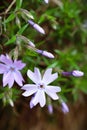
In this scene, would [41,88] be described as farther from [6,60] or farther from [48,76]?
[6,60]

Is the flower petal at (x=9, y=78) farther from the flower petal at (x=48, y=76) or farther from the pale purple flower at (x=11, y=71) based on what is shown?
the flower petal at (x=48, y=76)

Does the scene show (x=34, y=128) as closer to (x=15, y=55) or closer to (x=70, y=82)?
(x=70, y=82)

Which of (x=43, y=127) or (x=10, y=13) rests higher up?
(x=10, y=13)

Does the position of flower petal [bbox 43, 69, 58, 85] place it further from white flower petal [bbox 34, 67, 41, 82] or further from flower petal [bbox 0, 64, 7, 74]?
flower petal [bbox 0, 64, 7, 74]

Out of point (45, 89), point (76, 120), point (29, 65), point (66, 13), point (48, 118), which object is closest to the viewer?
point (45, 89)

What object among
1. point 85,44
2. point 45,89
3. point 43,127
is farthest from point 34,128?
point 45,89

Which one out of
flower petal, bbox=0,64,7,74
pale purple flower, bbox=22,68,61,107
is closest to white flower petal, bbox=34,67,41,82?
pale purple flower, bbox=22,68,61,107

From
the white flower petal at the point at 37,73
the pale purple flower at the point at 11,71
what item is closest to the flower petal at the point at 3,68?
the pale purple flower at the point at 11,71

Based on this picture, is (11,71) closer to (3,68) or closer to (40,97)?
(3,68)

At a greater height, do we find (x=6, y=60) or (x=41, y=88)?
(x=6, y=60)

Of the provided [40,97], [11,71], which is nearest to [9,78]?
[11,71]

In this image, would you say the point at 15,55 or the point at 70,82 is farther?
the point at 70,82
